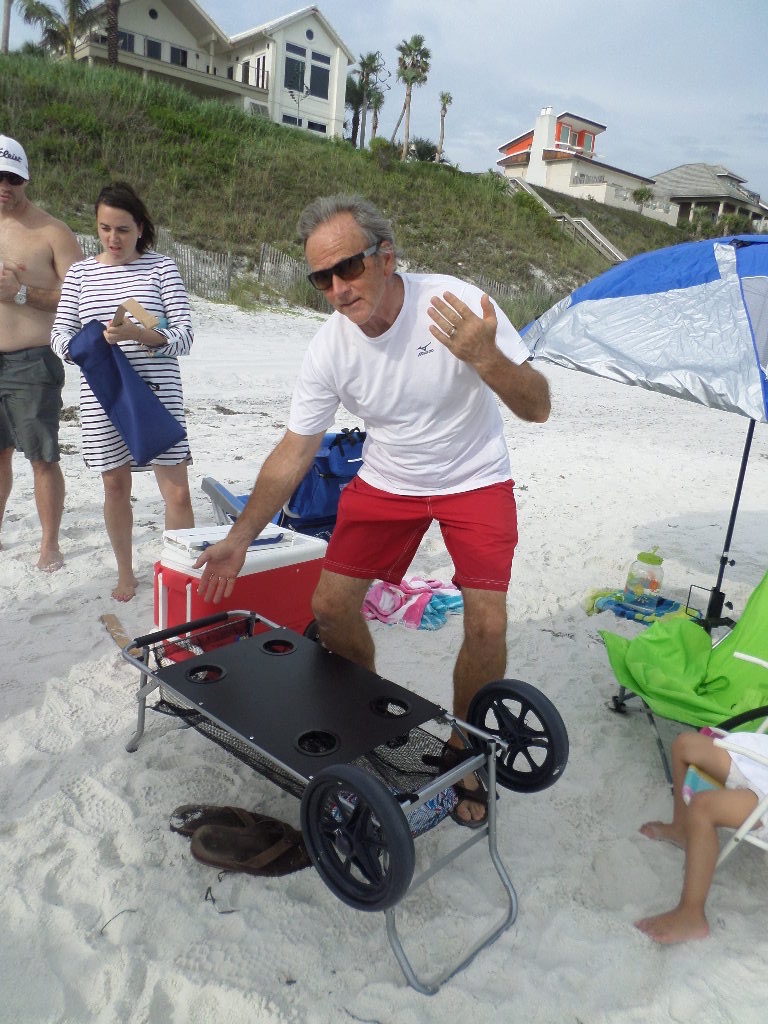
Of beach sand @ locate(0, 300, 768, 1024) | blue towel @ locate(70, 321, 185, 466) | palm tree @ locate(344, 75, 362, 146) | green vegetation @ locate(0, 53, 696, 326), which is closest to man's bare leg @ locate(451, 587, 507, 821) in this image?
beach sand @ locate(0, 300, 768, 1024)

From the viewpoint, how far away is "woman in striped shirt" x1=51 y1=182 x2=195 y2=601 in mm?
3459

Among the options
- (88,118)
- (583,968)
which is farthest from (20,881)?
(88,118)

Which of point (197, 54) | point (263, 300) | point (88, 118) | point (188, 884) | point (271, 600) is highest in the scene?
point (197, 54)

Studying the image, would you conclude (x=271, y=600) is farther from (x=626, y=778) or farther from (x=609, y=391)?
(x=609, y=391)

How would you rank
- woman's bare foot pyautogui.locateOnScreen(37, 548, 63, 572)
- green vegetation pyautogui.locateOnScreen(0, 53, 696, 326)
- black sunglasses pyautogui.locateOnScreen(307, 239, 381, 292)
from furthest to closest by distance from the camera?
1. green vegetation pyautogui.locateOnScreen(0, 53, 696, 326)
2. woman's bare foot pyautogui.locateOnScreen(37, 548, 63, 572)
3. black sunglasses pyautogui.locateOnScreen(307, 239, 381, 292)

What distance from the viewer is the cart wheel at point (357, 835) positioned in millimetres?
1777

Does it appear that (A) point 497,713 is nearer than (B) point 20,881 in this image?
No

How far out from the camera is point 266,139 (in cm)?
2597

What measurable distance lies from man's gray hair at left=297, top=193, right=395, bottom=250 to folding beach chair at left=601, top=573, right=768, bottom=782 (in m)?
1.92

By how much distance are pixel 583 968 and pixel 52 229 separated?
13.1 feet

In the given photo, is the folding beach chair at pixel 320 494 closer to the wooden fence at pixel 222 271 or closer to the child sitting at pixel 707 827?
the child sitting at pixel 707 827

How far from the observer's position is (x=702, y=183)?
5516 cm

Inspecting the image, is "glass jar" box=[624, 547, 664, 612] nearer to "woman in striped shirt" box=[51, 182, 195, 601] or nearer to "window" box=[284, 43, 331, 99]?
"woman in striped shirt" box=[51, 182, 195, 601]

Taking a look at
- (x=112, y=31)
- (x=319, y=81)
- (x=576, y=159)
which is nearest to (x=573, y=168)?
(x=576, y=159)
